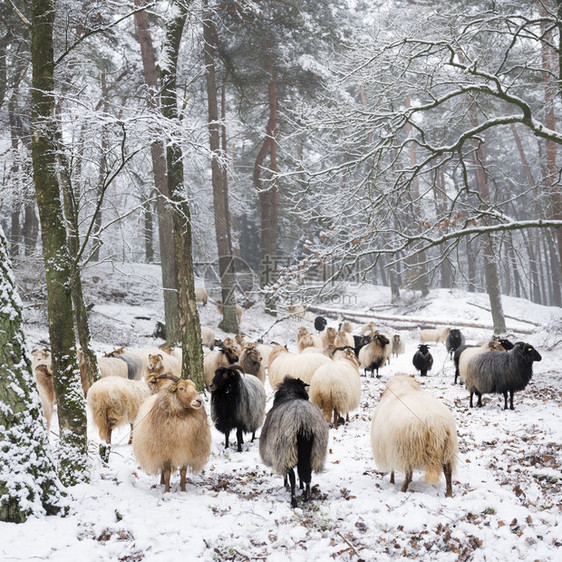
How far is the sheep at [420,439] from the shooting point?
484 centimetres

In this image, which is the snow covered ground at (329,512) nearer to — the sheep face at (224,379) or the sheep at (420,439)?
the sheep at (420,439)

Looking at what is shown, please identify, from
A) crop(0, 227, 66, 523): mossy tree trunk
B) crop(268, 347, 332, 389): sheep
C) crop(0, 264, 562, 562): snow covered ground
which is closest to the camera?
crop(0, 227, 66, 523): mossy tree trunk

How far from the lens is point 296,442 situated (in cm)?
493

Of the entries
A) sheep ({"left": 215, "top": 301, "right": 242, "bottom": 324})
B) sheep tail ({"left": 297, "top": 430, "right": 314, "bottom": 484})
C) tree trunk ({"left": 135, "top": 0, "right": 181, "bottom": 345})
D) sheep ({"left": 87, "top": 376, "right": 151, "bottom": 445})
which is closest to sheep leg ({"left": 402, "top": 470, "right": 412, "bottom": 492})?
sheep tail ({"left": 297, "top": 430, "right": 314, "bottom": 484})

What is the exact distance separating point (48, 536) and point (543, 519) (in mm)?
4316

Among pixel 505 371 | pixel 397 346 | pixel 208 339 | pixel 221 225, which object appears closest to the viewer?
pixel 505 371

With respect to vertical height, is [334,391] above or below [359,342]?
above

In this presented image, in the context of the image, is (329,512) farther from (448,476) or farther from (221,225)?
(221,225)

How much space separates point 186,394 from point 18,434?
170cm

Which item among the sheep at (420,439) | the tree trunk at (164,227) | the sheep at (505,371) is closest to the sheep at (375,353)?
the sheep at (505,371)

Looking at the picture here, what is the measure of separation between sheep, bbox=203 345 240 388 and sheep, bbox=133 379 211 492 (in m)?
4.18

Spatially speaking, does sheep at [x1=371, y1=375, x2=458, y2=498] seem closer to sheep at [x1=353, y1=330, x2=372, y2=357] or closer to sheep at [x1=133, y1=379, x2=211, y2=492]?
sheep at [x1=133, y1=379, x2=211, y2=492]

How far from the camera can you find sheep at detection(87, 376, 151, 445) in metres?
6.22

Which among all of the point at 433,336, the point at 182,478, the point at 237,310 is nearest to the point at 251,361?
the point at 182,478
